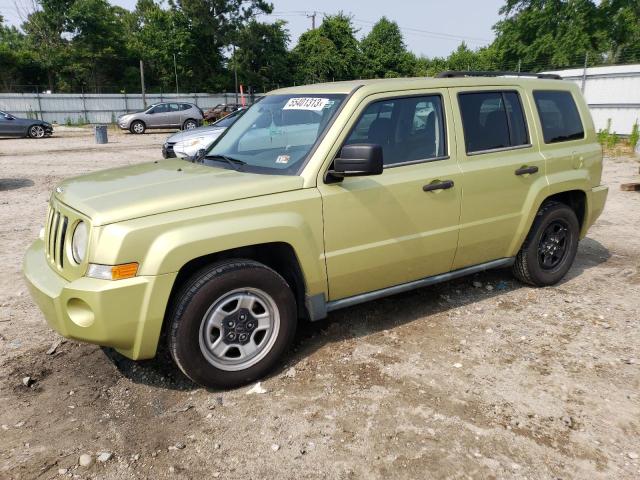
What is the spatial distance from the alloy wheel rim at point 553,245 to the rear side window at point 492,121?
0.96 meters

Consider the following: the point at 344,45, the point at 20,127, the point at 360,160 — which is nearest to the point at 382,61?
the point at 344,45

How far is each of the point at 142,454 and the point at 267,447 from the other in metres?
0.66

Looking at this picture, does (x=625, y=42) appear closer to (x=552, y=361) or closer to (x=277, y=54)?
(x=277, y=54)

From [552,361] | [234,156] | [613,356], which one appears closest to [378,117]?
[234,156]

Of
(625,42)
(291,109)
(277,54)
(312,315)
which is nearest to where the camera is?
(312,315)

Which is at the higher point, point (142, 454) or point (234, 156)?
point (234, 156)

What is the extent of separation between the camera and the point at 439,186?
389 cm

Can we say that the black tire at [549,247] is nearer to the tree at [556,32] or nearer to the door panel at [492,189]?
the door panel at [492,189]

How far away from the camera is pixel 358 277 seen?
12.2 feet

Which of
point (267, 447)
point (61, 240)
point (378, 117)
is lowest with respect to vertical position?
point (267, 447)

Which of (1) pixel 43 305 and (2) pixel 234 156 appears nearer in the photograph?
(1) pixel 43 305

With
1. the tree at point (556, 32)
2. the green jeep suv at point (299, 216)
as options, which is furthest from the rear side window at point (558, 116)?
the tree at point (556, 32)

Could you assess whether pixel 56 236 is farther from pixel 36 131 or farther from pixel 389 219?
pixel 36 131

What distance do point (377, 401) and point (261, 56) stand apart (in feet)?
160
